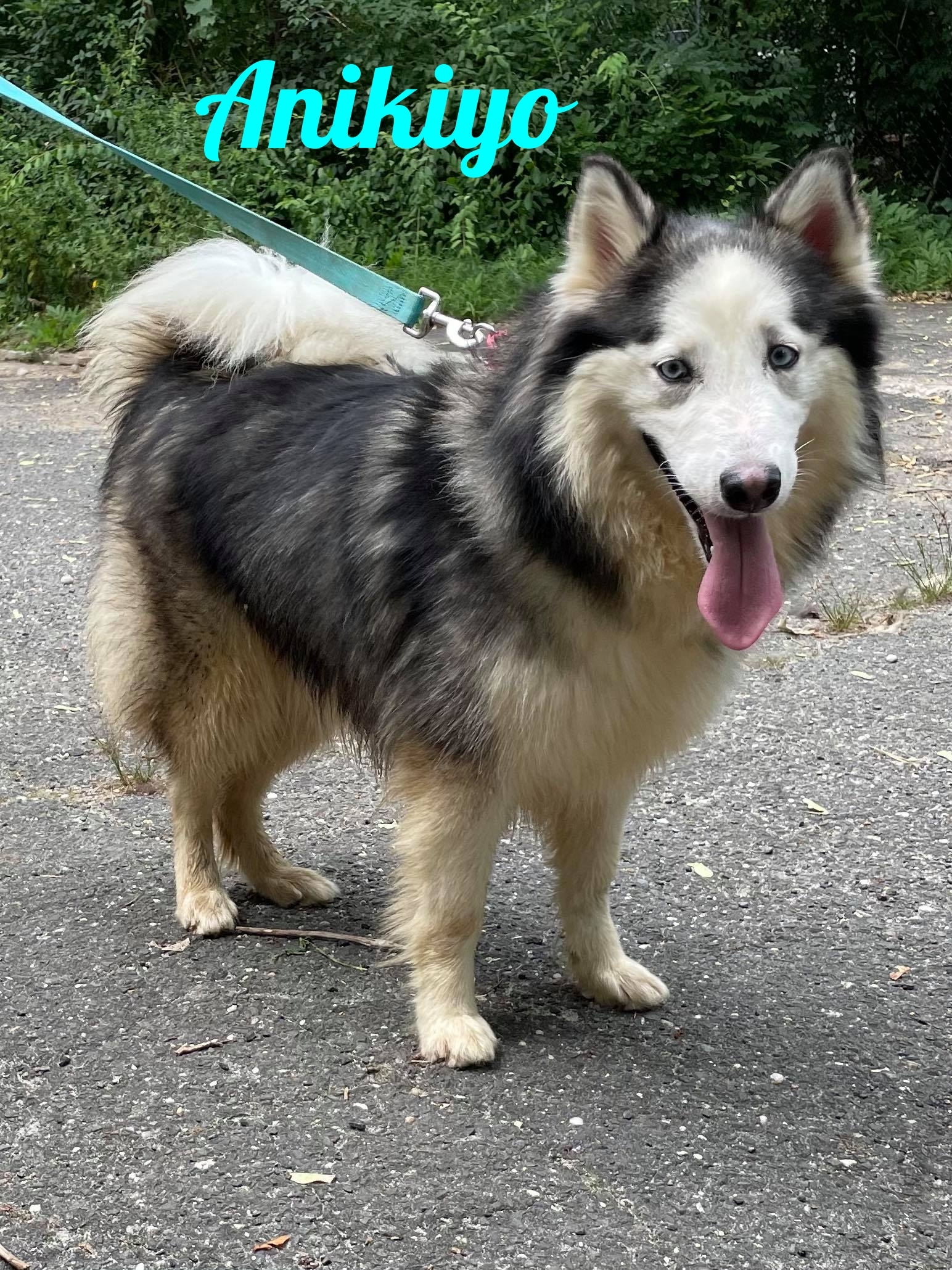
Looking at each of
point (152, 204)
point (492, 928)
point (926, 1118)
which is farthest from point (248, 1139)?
point (152, 204)

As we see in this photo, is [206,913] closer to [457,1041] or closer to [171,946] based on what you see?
[171,946]

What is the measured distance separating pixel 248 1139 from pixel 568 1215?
0.67 metres

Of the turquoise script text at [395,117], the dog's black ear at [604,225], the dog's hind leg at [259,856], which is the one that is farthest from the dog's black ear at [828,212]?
the turquoise script text at [395,117]

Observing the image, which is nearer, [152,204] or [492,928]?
[492,928]

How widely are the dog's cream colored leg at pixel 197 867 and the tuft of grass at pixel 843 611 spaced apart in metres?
3.02

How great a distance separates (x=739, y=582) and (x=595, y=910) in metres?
1.11

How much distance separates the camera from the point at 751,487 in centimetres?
241

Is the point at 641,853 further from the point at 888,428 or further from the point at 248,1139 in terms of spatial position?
the point at 888,428

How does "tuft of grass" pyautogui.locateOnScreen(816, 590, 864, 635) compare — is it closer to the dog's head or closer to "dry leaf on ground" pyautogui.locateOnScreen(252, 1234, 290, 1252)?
the dog's head

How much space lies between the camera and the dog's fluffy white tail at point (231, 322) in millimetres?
3645

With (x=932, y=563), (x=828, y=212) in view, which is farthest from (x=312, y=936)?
(x=932, y=563)

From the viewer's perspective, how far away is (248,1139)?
9.05 ft

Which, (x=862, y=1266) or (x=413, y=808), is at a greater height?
(x=413, y=808)

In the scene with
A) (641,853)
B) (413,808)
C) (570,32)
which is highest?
(570,32)
